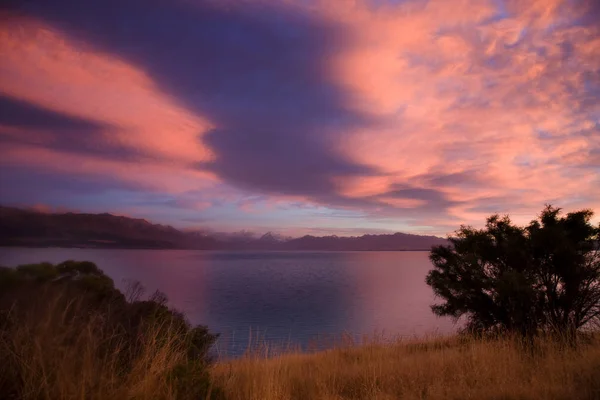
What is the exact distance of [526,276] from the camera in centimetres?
1321

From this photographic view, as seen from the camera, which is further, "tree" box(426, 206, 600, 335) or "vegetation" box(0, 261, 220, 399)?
"tree" box(426, 206, 600, 335)

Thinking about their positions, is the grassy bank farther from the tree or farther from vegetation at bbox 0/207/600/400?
the tree

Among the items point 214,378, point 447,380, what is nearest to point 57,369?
point 214,378

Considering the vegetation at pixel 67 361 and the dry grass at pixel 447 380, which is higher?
the vegetation at pixel 67 361

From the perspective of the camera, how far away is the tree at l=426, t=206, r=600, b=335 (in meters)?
12.7

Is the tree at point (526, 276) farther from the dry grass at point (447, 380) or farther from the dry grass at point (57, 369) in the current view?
the dry grass at point (57, 369)

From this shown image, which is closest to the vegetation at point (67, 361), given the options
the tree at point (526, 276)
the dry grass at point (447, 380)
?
the dry grass at point (447, 380)

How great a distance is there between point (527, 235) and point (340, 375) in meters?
10.8

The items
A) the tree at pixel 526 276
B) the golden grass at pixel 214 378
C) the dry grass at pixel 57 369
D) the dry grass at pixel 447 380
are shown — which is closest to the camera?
the dry grass at pixel 57 369

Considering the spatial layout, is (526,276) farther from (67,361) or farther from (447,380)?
(67,361)

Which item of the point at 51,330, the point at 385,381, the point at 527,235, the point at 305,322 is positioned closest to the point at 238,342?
the point at 305,322

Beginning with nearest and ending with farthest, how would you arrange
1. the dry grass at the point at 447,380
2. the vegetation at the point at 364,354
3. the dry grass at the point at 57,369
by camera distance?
the dry grass at the point at 57,369 < the vegetation at the point at 364,354 < the dry grass at the point at 447,380

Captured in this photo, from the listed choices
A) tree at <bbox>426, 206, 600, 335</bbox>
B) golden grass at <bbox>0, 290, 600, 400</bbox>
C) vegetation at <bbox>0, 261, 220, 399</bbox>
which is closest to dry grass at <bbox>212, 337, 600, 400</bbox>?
golden grass at <bbox>0, 290, 600, 400</bbox>

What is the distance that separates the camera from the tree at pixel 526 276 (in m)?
12.7
